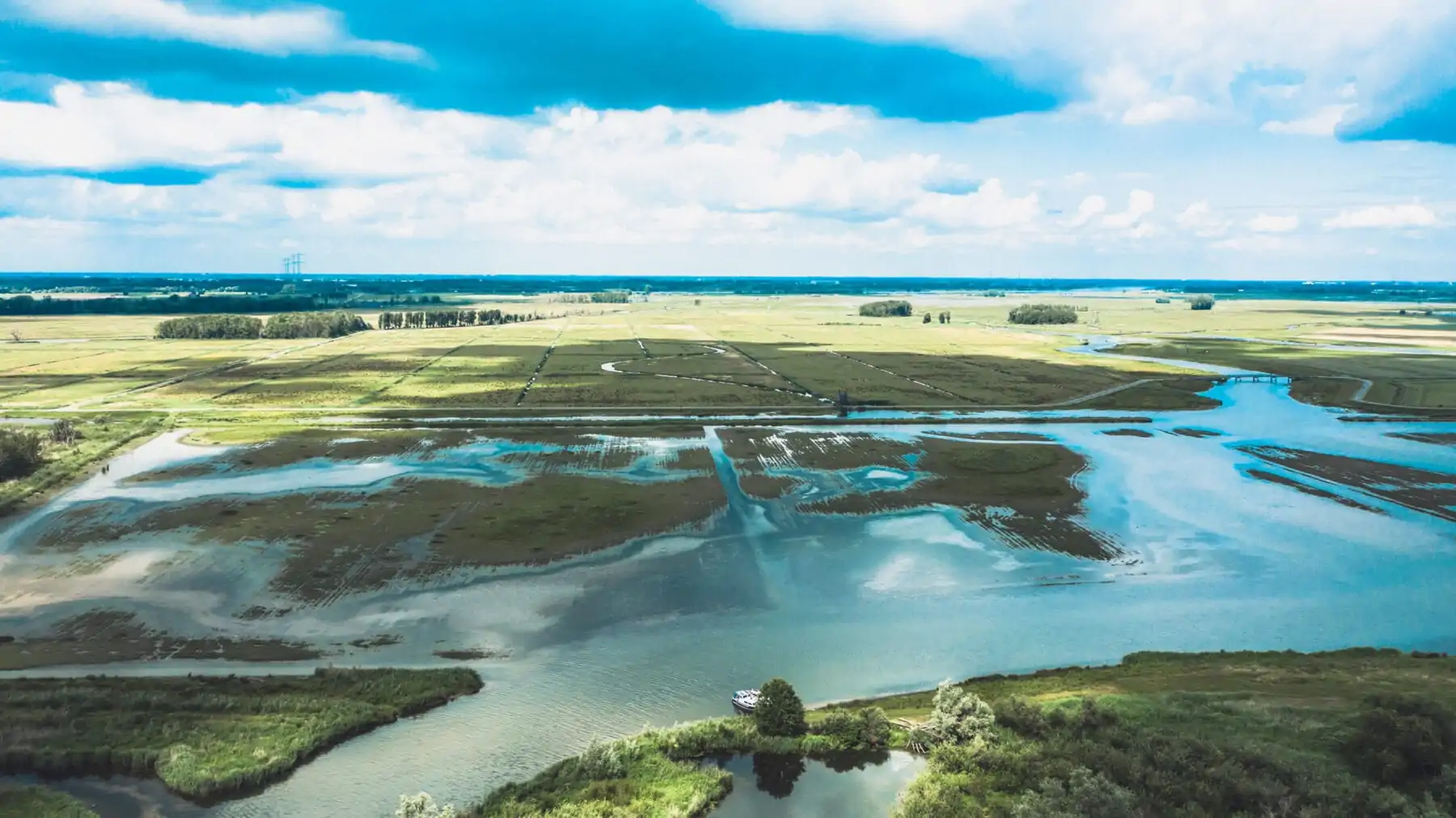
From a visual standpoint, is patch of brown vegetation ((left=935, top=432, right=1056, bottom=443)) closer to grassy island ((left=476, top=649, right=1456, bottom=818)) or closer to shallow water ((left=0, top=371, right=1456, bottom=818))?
shallow water ((left=0, top=371, right=1456, bottom=818))

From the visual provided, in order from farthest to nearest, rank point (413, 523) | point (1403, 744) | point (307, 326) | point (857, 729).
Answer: point (307, 326) < point (413, 523) < point (857, 729) < point (1403, 744)

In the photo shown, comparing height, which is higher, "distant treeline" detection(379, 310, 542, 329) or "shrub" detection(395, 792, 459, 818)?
"distant treeline" detection(379, 310, 542, 329)

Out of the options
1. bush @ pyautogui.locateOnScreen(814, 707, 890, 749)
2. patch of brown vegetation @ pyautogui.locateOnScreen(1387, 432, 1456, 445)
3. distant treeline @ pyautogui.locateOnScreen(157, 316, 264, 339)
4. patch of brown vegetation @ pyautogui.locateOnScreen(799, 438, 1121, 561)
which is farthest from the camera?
distant treeline @ pyautogui.locateOnScreen(157, 316, 264, 339)

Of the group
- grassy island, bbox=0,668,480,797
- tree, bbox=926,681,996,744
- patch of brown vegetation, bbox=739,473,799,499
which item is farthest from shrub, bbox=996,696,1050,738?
patch of brown vegetation, bbox=739,473,799,499

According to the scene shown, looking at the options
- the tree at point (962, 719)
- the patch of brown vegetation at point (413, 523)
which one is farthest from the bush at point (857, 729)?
the patch of brown vegetation at point (413, 523)

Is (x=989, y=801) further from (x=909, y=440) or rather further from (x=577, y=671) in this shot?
(x=909, y=440)

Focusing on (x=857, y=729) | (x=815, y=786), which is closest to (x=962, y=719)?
(x=857, y=729)

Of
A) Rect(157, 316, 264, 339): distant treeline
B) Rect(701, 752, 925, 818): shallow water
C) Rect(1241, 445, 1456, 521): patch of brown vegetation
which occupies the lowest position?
Rect(701, 752, 925, 818): shallow water

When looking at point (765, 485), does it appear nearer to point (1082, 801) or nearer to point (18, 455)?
point (1082, 801)
